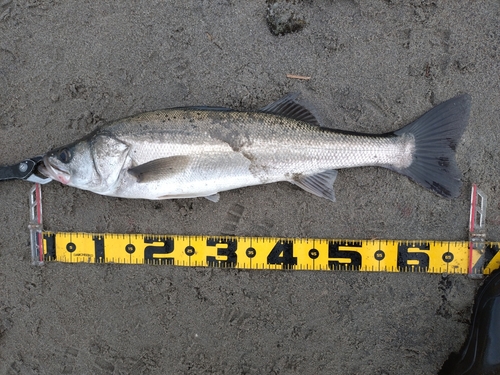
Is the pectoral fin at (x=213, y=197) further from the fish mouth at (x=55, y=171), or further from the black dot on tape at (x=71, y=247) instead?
the black dot on tape at (x=71, y=247)

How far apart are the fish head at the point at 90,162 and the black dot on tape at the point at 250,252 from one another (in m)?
1.24

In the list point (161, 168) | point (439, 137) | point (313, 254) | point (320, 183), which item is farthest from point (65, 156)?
point (439, 137)

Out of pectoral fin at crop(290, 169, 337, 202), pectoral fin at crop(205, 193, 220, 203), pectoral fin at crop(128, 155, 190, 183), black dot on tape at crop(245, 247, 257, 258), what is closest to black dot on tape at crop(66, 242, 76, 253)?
pectoral fin at crop(128, 155, 190, 183)

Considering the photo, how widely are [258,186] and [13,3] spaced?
2742 millimetres

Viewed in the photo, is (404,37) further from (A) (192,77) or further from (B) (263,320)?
(B) (263,320)

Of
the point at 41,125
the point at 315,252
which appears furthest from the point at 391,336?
the point at 41,125

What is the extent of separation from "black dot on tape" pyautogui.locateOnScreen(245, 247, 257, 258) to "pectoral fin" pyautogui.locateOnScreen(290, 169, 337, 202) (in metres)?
0.71

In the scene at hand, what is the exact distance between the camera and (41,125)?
3.38 m

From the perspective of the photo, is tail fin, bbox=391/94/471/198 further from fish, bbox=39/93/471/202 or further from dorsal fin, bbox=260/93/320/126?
dorsal fin, bbox=260/93/320/126

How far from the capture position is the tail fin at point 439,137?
9.86 ft

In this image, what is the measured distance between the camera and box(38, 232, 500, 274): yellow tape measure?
3.20 meters

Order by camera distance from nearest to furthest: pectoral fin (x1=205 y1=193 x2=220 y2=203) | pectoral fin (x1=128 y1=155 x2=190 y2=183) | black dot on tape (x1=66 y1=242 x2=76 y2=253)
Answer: pectoral fin (x1=128 y1=155 x2=190 y2=183), pectoral fin (x1=205 y1=193 x2=220 y2=203), black dot on tape (x1=66 y1=242 x2=76 y2=253)

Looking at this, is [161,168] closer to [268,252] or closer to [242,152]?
[242,152]

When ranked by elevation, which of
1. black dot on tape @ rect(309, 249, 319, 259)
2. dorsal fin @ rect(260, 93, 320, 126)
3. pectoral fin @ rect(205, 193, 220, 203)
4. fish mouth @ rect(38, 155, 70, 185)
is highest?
dorsal fin @ rect(260, 93, 320, 126)
